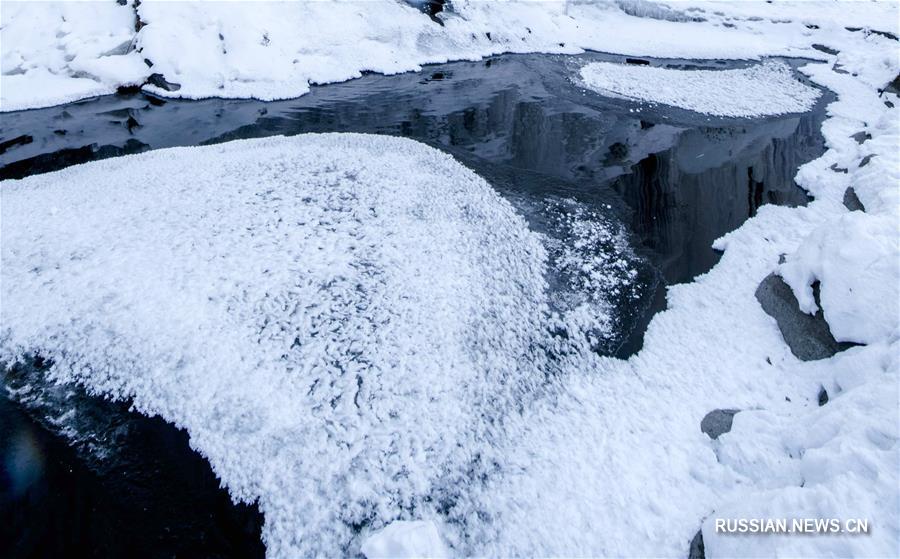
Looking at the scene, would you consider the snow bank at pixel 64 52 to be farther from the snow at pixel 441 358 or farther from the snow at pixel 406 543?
the snow at pixel 406 543

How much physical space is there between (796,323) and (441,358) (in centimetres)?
591

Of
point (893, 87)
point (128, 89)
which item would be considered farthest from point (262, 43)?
point (893, 87)

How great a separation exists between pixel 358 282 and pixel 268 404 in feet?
9.04

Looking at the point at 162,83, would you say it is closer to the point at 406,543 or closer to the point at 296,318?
the point at 296,318

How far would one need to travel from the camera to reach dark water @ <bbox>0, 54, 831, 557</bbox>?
18.5ft

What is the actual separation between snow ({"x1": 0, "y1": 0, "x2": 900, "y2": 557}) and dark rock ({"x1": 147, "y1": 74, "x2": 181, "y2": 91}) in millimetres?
7481

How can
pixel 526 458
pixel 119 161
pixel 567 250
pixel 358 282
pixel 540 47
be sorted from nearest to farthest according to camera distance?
pixel 526 458, pixel 358 282, pixel 567 250, pixel 119 161, pixel 540 47

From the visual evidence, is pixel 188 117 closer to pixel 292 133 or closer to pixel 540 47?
pixel 292 133

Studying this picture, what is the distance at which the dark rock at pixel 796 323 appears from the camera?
290 inches

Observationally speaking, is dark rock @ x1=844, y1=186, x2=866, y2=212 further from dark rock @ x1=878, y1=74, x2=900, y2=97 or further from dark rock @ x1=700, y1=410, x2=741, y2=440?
dark rock @ x1=878, y1=74, x2=900, y2=97

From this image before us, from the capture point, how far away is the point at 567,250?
1001cm

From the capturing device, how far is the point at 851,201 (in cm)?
1120

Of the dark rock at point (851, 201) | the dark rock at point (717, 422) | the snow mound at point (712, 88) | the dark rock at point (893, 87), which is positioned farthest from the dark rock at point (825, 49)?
the dark rock at point (717, 422)

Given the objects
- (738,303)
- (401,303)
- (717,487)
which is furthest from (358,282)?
(738,303)
